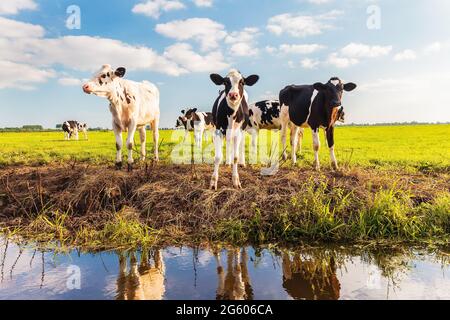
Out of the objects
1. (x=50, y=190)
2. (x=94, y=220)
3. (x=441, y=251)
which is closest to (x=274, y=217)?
(x=441, y=251)

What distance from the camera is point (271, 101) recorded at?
14906 millimetres

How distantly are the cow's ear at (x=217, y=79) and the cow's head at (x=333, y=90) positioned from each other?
2810 mm

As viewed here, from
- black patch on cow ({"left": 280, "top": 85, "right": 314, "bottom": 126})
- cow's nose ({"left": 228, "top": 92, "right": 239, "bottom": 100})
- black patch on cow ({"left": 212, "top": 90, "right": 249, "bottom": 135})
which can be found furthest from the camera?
black patch on cow ({"left": 280, "top": 85, "right": 314, "bottom": 126})

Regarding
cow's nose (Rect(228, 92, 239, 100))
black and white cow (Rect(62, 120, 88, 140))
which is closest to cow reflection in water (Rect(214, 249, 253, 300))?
cow's nose (Rect(228, 92, 239, 100))

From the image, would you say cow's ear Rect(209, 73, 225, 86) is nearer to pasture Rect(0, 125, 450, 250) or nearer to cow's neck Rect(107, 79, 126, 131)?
pasture Rect(0, 125, 450, 250)

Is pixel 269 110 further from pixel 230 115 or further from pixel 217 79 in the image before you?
pixel 230 115

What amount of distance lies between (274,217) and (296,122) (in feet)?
17.4

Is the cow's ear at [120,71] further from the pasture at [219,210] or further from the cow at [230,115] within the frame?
the cow at [230,115]

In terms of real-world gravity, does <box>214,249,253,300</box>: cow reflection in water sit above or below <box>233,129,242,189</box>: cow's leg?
below

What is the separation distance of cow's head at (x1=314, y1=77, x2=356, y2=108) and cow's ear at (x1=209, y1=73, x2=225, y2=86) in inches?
111

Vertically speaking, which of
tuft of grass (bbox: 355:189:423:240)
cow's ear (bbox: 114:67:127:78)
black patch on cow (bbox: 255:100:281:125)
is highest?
cow's ear (bbox: 114:67:127:78)

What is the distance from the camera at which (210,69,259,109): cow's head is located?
23.1 ft

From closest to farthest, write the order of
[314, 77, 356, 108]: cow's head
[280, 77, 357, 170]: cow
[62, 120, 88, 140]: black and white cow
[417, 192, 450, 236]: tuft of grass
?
1. [417, 192, 450, 236]: tuft of grass
2. [314, 77, 356, 108]: cow's head
3. [280, 77, 357, 170]: cow
4. [62, 120, 88, 140]: black and white cow
